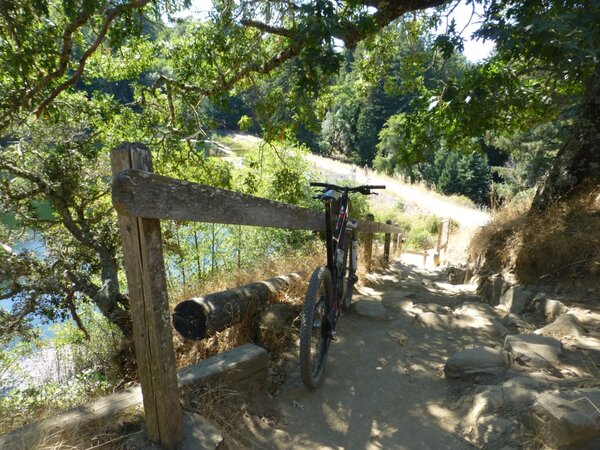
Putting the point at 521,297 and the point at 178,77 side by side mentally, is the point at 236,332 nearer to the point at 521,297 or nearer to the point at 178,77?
the point at 521,297

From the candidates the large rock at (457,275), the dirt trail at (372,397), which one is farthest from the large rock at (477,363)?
the large rock at (457,275)

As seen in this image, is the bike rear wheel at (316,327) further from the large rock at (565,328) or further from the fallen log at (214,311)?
the large rock at (565,328)

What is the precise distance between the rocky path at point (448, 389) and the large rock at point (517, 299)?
132mm

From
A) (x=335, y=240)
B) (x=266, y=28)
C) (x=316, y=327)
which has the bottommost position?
(x=316, y=327)

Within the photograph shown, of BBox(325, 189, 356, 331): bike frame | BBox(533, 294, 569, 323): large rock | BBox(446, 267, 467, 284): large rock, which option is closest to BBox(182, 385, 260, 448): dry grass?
BBox(325, 189, 356, 331): bike frame

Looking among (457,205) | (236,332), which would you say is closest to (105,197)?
(236,332)

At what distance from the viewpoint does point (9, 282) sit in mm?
6133

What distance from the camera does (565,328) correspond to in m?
3.31

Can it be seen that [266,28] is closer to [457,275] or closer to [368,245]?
[368,245]

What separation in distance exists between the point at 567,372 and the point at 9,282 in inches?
296

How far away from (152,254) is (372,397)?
2176 mm

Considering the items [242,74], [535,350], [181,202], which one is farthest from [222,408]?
[242,74]

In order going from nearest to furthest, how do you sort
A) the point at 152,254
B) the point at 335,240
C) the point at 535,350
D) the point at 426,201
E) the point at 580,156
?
1. the point at 152,254
2. the point at 535,350
3. the point at 335,240
4. the point at 580,156
5. the point at 426,201

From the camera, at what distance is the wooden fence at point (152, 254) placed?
148 cm
